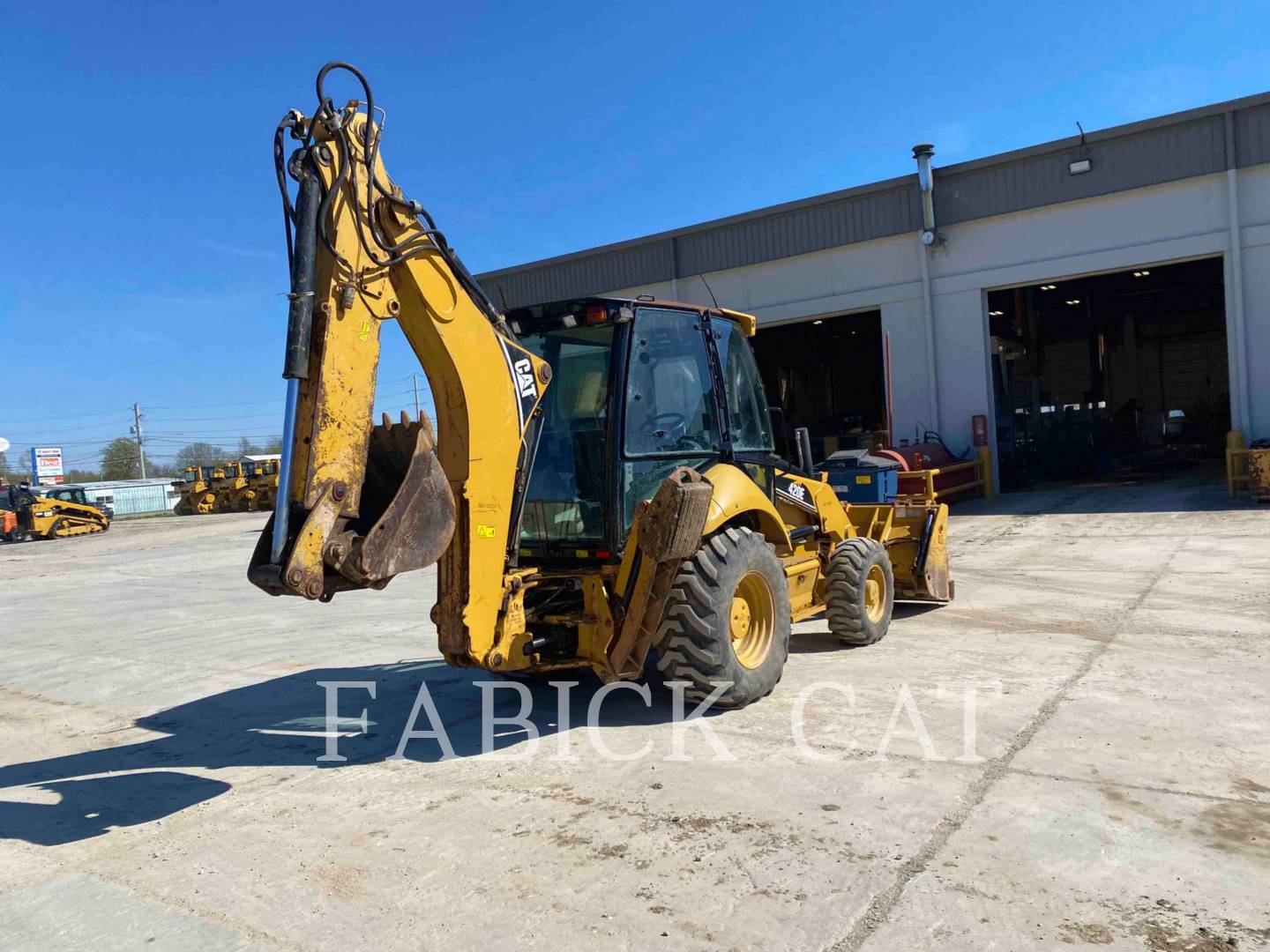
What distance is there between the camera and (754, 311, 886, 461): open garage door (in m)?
27.3

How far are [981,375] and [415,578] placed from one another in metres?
12.3

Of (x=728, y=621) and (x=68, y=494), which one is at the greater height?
(x=68, y=494)

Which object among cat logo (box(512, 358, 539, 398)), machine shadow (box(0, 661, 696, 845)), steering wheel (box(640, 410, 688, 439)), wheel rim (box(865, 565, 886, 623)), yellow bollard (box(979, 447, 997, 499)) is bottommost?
machine shadow (box(0, 661, 696, 845))

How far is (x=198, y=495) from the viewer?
43219 millimetres

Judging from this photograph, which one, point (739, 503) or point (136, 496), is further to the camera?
point (136, 496)

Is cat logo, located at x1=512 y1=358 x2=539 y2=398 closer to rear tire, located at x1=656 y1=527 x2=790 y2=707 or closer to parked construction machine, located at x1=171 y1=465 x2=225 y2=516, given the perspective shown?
rear tire, located at x1=656 y1=527 x2=790 y2=707

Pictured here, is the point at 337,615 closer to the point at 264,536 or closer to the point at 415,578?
the point at 415,578

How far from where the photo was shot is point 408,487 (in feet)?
13.7

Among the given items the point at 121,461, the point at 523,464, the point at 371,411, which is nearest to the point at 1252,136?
the point at 523,464

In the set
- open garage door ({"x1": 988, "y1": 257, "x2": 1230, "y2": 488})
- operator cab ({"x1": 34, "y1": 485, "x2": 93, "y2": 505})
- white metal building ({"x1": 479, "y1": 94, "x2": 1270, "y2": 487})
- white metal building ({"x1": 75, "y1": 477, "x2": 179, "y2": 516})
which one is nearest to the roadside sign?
white metal building ({"x1": 75, "y1": 477, "x2": 179, "y2": 516})

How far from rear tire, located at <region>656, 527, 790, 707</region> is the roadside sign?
6818cm

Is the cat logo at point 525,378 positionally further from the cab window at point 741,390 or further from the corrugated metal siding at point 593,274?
the corrugated metal siding at point 593,274

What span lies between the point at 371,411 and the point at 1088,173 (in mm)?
17204

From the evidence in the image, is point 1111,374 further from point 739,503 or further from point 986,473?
point 739,503
